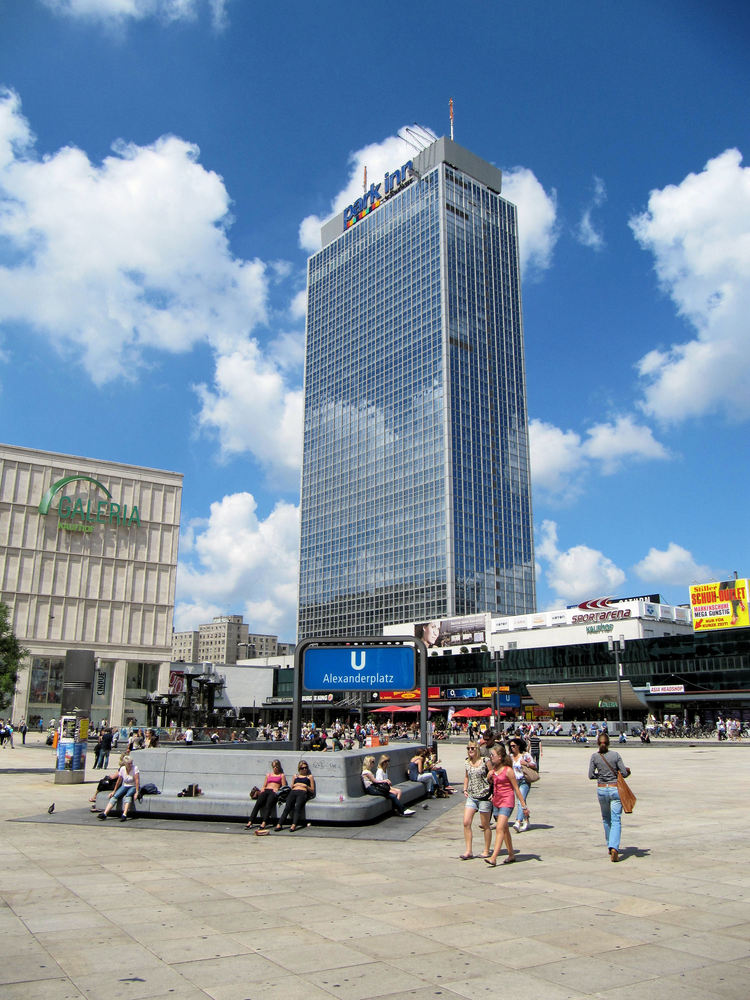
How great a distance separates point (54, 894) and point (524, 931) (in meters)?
5.45

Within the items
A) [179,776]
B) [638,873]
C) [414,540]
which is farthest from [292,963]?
[414,540]

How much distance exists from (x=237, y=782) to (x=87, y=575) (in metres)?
69.1

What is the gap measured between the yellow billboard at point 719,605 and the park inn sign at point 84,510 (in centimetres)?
5908

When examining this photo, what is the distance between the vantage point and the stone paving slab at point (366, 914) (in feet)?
19.6

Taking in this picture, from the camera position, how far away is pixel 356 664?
65.9ft

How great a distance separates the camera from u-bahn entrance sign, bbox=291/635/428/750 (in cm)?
1995

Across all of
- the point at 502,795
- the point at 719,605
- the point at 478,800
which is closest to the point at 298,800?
the point at 478,800

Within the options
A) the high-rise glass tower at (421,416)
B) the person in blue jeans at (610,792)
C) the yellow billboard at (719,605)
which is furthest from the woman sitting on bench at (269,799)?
the high-rise glass tower at (421,416)

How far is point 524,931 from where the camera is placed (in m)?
7.42

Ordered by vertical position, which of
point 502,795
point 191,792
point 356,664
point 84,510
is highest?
point 84,510

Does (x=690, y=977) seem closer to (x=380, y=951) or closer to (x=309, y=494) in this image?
(x=380, y=951)

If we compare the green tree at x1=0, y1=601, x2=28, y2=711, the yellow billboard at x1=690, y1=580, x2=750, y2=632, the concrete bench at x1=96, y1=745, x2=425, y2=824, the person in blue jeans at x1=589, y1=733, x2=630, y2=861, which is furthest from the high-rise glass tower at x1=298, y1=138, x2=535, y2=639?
the person in blue jeans at x1=589, y1=733, x2=630, y2=861

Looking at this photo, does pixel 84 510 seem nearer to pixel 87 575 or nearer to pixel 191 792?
pixel 87 575

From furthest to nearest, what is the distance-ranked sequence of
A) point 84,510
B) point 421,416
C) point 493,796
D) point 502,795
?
1. point 421,416
2. point 84,510
3. point 493,796
4. point 502,795
